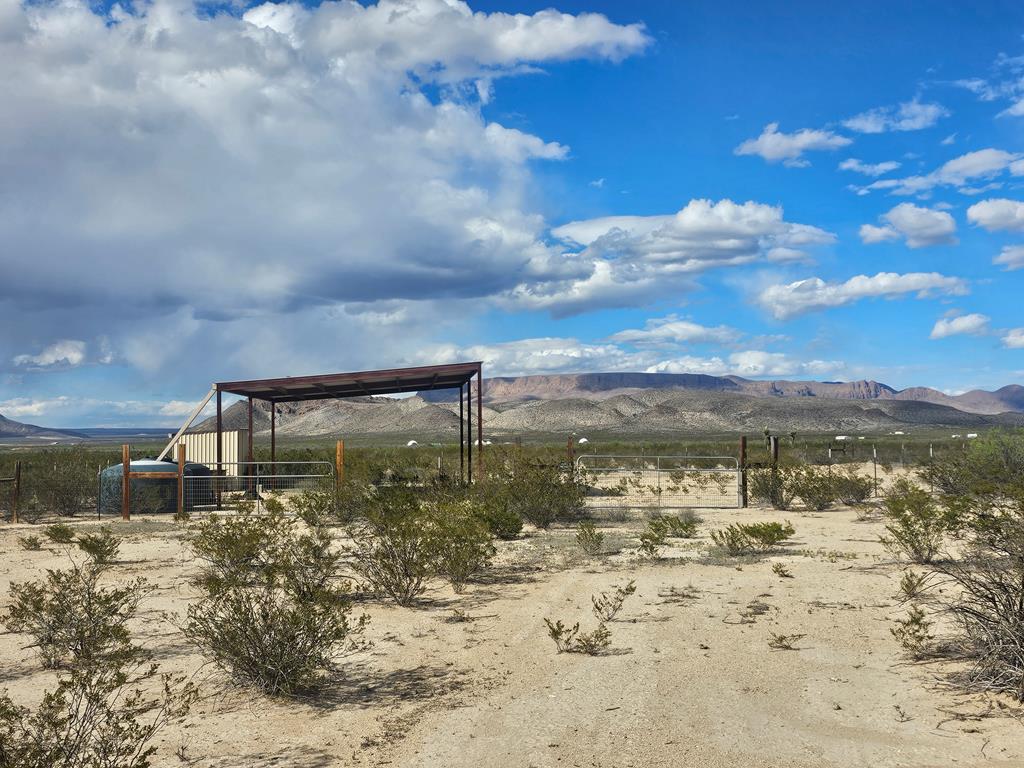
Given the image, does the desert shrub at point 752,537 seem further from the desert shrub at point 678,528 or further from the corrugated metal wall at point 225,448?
the corrugated metal wall at point 225,448

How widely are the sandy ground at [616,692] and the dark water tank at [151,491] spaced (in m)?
12.1

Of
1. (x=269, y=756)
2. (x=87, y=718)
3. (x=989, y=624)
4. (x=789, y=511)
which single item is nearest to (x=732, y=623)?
(x=989, y=624)

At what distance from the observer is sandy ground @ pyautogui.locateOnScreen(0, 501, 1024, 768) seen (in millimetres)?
6055

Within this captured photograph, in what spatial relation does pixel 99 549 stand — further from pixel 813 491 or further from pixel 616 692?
pixel 813 491

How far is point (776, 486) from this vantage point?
23.4 meters

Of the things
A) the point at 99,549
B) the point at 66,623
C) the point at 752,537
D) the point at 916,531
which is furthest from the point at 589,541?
the point at 66,623

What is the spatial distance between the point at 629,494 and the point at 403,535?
1839 cm

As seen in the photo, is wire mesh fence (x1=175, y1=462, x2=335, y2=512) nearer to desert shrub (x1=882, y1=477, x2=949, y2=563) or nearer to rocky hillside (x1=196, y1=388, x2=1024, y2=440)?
desert shrub (x1=882, y1=477, x2=949, y2=563)

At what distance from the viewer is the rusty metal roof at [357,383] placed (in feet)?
79.7

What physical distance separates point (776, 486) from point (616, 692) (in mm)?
17234

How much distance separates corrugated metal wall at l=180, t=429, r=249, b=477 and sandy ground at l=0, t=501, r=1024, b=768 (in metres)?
15.8

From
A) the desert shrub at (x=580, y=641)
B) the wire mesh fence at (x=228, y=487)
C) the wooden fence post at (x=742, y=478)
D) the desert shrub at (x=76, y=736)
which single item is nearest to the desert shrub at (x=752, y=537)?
the desert shrub at (x=580, y=641)

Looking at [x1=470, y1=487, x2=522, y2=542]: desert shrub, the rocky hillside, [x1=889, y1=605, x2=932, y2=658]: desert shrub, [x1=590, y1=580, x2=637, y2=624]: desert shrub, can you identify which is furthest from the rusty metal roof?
the rocky hillside

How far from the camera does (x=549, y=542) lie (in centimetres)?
1675
